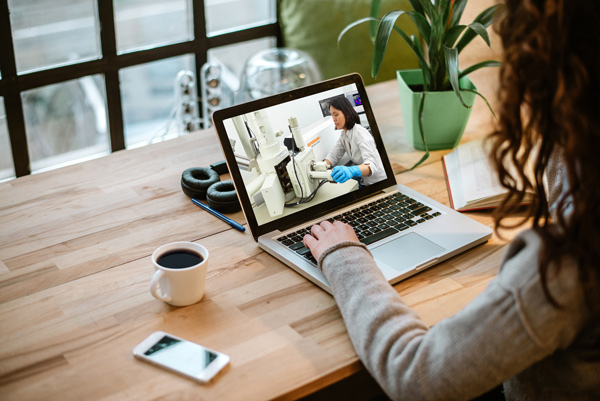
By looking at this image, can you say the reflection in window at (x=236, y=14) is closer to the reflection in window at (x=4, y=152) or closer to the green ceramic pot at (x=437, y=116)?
the reflection in window at (x=4, y=152)

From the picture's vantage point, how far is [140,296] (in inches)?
39.6

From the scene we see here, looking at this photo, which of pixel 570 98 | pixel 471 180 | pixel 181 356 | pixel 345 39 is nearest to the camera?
pixel 570 98

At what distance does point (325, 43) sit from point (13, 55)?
1.09 m

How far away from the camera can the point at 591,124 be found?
671 millimetres

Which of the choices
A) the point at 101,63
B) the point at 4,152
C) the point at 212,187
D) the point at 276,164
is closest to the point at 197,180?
the point at 212,187

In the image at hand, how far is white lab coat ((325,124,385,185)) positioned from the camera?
1208mm

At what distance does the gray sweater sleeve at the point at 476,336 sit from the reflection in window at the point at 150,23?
5.67 ft

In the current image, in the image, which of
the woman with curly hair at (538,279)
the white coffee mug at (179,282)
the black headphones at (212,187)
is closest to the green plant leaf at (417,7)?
the black headphones at (212,187)

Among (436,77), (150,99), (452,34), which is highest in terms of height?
(452,34)

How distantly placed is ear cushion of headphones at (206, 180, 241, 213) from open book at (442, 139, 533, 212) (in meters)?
0.46

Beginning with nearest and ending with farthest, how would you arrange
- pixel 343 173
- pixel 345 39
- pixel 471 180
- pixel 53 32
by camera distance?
1. pixel 343 173
2. pixel 471 180
3. pixel 53 32
4. pixel 345 39

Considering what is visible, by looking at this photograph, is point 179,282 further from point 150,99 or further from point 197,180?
point 150,99

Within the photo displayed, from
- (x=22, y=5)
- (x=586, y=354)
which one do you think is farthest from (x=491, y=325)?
(x=22, y=5)

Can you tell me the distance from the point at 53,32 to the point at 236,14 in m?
0.72
